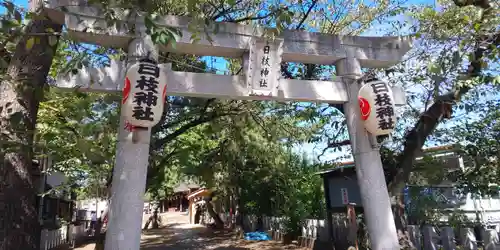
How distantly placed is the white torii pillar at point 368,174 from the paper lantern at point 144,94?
3.22 metres

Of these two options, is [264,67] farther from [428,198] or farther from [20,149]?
[428,198]

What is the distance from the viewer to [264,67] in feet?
19.0

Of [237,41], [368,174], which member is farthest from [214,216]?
[237,41]

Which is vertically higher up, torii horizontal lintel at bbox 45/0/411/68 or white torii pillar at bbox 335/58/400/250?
torii horizontal lintel at bbox 45/0/411/68

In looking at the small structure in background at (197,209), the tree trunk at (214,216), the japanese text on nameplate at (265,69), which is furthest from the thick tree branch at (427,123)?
the small structure in background at (197,209)

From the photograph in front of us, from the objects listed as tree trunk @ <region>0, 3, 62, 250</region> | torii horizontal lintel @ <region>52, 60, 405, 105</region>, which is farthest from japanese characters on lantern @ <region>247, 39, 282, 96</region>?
tree trunk @ <region>0, 3, 62, 250</region>

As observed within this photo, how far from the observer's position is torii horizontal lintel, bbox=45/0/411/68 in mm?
5215

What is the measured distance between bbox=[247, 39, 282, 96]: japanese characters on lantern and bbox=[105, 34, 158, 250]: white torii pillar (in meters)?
1.59

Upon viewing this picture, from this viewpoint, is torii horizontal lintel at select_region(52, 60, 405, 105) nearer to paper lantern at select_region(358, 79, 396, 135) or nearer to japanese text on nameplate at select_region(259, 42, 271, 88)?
japanese text on nameplate at select_region(259, 42, 271, 88)

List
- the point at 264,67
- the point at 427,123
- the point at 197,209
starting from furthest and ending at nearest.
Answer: the point at 197,209 < the point at 427,123 < the point at 264,67

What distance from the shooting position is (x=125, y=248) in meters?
4.76

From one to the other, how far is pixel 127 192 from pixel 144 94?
52.5 inches

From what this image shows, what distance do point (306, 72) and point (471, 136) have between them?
4.13 m

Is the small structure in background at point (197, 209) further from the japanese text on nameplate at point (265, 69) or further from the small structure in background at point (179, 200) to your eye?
the japanese text on nameplate at point (265, 69)
